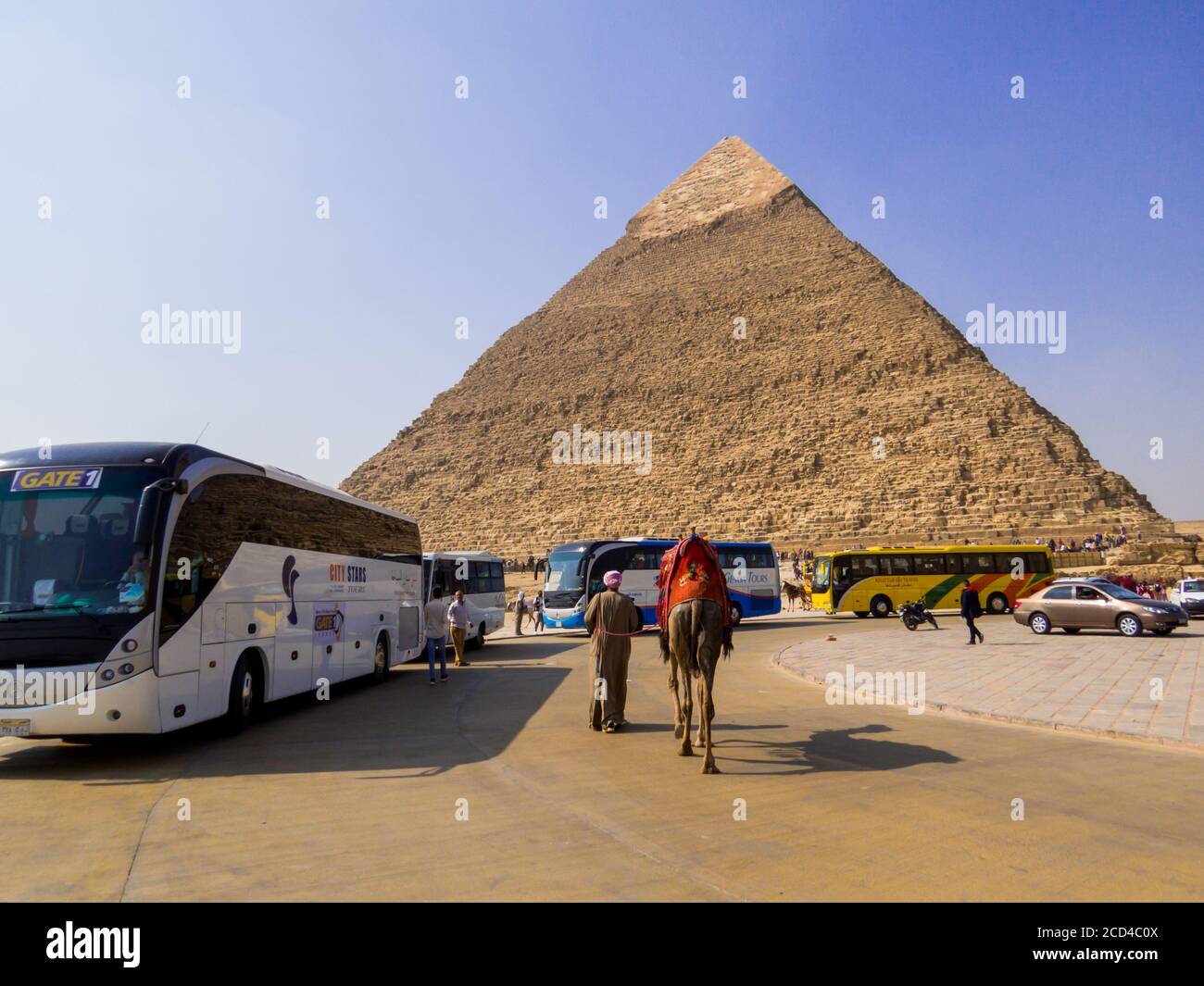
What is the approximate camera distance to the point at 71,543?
722 centimetres

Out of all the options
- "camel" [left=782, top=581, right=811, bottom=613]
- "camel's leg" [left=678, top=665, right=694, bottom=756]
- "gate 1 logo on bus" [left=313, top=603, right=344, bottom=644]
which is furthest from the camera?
"camel" [left=782, top=581, right=811, bottom=613]

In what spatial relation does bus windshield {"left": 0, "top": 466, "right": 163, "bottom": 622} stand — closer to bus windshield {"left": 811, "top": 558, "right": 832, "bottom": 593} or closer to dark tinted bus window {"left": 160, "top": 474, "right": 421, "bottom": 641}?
dark tinted bus window {"left": 160, "top": 474, "right": 421, "bottom": 641}

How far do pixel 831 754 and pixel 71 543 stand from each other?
627 centimetres

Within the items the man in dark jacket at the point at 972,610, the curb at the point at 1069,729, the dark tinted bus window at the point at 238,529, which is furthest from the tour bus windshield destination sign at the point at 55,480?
the man in dark jacket at the point at 972,610

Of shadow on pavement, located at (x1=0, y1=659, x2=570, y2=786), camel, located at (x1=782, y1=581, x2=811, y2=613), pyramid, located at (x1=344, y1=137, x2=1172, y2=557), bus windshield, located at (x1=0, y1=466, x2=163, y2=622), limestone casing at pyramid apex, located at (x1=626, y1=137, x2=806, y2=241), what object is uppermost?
limestone casing at pyramid apex, located at (x1=626, y1=137, x2=806, y2=241)

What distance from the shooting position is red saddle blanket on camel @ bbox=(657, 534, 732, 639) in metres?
7.17

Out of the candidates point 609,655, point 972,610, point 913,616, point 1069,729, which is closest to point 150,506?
point 609,655

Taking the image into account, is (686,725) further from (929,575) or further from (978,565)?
(978,565)

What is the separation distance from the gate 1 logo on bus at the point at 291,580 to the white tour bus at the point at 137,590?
0.19 feet

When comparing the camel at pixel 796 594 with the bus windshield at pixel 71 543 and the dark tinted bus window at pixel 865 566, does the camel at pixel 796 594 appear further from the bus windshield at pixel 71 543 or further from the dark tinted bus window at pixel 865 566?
the bus windshield at pixel 71 543

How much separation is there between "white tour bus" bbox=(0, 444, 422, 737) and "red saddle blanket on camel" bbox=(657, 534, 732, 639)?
3982mm

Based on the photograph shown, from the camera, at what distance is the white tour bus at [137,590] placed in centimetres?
683

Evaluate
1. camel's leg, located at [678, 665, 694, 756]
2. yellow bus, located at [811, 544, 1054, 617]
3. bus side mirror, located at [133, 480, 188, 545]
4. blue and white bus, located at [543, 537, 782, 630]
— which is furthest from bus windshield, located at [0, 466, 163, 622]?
yellow bus, located at [811, 544, 1054, 617]
